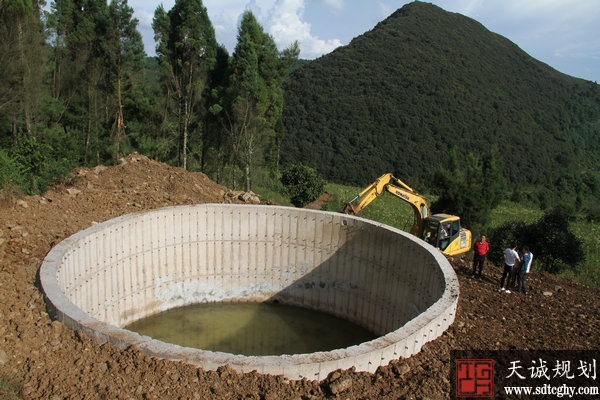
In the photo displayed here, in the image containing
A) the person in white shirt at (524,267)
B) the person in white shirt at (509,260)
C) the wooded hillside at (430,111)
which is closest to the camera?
the person in white shirt at (524,267)

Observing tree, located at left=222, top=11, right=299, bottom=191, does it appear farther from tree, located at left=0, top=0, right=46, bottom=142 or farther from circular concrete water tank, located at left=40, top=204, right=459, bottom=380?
tree, located at left=0, top=0, right=46, bottom=142

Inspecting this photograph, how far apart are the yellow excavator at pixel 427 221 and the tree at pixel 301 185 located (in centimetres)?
681

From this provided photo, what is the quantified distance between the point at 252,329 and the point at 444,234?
552cm

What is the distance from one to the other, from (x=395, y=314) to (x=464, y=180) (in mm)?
11933

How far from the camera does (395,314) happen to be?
11445 mm

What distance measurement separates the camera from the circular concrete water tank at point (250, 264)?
1012cm

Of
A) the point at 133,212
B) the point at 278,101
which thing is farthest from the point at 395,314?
the point at 278,101

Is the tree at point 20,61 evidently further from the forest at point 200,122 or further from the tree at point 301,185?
the tree at point 301,185

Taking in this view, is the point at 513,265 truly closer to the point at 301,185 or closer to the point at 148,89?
the point at 301,185

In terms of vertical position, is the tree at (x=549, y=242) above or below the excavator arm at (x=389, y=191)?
below

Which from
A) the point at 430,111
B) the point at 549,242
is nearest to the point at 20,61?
the point at 549,242

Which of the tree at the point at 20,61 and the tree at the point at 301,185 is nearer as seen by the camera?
the tree at the point at 20,61

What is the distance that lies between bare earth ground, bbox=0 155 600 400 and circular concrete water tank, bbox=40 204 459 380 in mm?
814

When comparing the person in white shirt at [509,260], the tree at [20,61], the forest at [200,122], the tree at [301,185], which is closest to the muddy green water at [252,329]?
the person in white shirt at [509,260]
